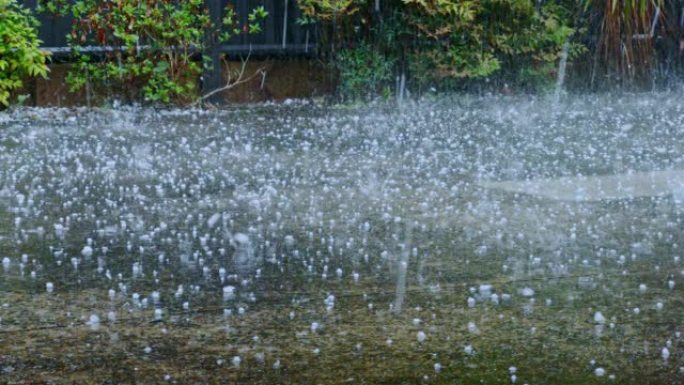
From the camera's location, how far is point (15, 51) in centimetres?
744

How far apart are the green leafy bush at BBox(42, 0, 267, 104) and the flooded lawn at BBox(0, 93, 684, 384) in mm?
1018

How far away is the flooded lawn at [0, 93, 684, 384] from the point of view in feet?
9.43

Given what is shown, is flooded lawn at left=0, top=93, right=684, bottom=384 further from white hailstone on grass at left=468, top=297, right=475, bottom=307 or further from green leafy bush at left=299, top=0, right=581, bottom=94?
green leafy bush at left=299, top=0, right=581, bottom=94

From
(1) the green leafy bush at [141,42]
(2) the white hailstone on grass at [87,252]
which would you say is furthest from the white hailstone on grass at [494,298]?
(1) the green leafy bush at [141,42]

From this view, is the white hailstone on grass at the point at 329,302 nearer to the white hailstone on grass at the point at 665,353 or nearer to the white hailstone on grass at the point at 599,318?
the white hailstone on grass at the point at 599,318

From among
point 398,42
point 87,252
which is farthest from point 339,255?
point 398,42

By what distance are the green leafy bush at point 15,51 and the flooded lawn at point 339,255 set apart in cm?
46

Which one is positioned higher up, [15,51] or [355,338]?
[15,51]

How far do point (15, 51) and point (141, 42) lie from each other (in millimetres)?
1045

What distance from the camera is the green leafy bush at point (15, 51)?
24.1 ft

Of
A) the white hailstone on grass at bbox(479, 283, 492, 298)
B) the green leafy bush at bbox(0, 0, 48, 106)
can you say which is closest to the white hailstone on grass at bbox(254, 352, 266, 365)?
the white hailstone on grass at bbox(479, 283, 492, 298)

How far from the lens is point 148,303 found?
336 cm

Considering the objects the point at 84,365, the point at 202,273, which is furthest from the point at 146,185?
the point at 84,365

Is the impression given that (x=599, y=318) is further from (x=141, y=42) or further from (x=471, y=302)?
(x=141, y=42)
